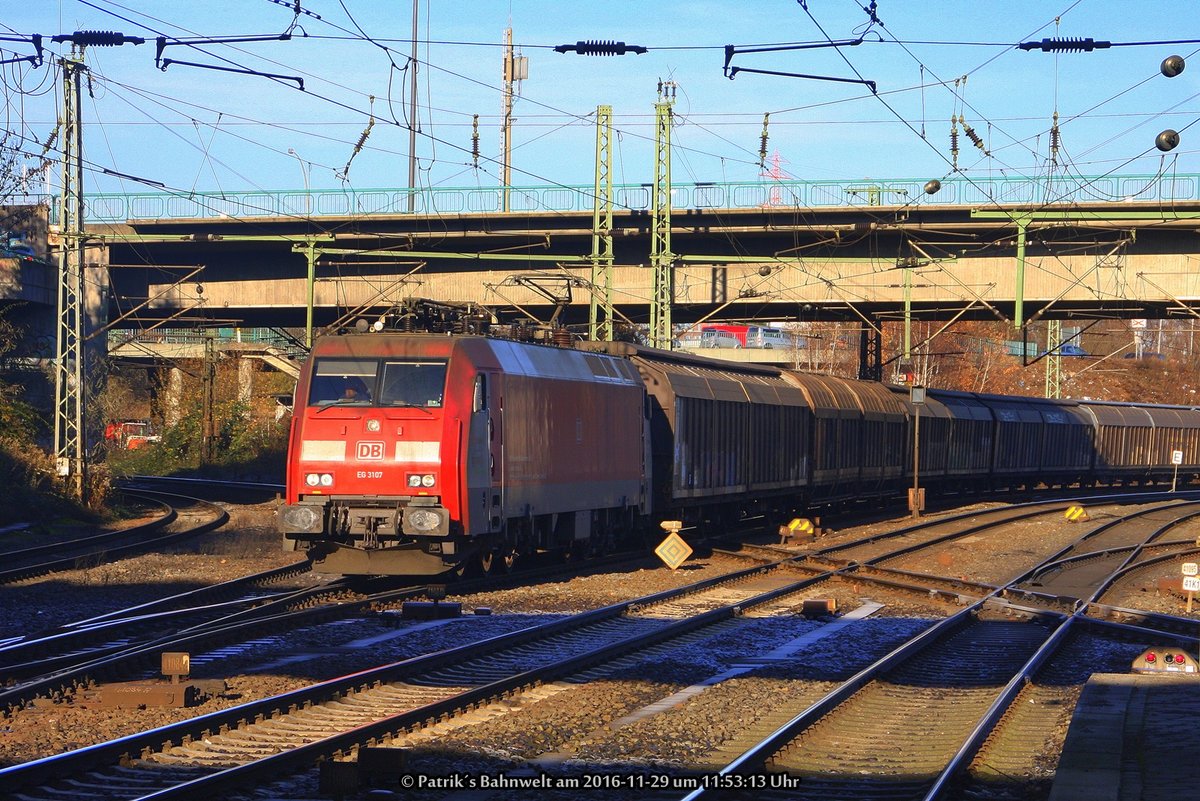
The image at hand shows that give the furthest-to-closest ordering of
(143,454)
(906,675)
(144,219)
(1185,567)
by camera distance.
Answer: (143,454)
(144,219)
(1185,567)
(906,675)

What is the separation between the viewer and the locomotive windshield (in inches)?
668

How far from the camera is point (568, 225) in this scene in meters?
40.9

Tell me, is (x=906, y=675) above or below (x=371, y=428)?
below

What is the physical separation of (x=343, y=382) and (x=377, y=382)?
0.45 metres

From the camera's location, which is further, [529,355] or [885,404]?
[885,404]

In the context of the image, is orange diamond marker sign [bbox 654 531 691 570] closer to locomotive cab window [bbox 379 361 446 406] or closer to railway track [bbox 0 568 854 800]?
locomotive cab window [bbox 379 361 446 406]

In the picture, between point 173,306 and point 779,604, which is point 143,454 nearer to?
point 173,306

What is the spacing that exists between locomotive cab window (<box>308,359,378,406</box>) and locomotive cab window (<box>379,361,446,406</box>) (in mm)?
192

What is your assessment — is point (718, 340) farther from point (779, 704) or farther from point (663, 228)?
point (779, 704)

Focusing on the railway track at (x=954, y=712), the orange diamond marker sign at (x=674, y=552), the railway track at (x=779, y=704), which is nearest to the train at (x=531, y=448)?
the orange diamond marker sign at (x=674, y=552)

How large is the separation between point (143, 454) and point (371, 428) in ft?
125

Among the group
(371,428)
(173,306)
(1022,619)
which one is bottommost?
(1022,619)

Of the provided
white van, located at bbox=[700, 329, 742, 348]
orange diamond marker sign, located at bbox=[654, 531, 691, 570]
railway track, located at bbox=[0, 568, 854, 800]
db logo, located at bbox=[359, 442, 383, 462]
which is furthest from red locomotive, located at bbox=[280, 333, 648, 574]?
white van, located at bbox=[700, 329, 742, 348]

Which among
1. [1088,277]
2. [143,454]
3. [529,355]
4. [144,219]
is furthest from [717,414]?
[143,454]
